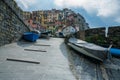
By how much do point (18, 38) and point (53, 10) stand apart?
54.5 m

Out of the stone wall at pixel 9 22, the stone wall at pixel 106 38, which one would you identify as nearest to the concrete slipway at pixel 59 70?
the stone wall at pixel 106 38

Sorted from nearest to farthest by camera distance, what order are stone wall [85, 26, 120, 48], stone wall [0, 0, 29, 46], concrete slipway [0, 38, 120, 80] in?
concrete slipway [0, 38, 120, 80]
stone wall [0, 0, 29, 46]
stone wall [85, 26, 120, 48]

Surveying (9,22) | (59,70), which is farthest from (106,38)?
(9,22)

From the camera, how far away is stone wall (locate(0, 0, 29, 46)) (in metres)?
6.58

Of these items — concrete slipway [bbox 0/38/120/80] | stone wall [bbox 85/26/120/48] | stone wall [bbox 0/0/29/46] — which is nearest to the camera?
concrete slipway [bbox 0/38/120/80]

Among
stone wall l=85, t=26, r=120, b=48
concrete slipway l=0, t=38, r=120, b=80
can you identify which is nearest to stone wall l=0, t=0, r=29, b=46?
concrete slipway l=0, t=38, r=120, b=80

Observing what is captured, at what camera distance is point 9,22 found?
7.45 metres

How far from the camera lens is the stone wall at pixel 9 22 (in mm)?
6582

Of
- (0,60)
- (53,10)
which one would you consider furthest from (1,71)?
(53,10)

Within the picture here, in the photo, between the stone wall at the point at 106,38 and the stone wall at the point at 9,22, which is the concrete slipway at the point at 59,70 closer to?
the stone wall at the point at 106,38

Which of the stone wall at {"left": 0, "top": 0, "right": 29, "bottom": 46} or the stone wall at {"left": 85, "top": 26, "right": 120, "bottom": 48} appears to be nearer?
the stone wall at {"left": 0, "top": 0, "right": 29, "bottom": 46}

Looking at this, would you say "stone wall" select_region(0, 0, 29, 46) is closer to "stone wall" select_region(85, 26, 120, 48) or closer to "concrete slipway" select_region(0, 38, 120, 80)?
"concrete slipway" select_region(0, 38, 120, 80)

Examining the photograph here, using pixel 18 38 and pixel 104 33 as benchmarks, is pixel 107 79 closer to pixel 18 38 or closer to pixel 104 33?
pixel 104 33

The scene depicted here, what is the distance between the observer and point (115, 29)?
723 centimetres
